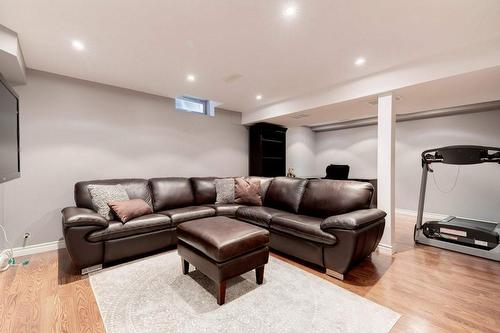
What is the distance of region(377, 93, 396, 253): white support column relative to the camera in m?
2.93

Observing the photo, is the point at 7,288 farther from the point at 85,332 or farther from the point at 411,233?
the point at 411,233

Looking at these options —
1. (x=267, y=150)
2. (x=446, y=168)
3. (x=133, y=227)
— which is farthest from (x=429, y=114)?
(x=133, y=227)

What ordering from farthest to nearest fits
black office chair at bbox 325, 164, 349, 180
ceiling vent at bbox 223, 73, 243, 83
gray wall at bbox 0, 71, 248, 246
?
black office chair at bbox 325, 164, 349, 180 → ceiling vent at bbox 223, 73, 243, 83 → gray wall at bbox 0, 71, 248, 246

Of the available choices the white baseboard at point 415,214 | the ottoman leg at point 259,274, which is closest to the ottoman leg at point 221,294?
the ottoman leg at point 259,274

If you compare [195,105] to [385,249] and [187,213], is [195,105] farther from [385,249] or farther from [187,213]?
[385,249]

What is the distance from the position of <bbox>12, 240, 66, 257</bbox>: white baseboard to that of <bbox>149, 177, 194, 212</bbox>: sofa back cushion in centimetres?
135

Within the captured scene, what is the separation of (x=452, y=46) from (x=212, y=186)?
3.68m

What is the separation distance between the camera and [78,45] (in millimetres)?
2311

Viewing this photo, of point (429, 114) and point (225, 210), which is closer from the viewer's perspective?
point (225, 210)

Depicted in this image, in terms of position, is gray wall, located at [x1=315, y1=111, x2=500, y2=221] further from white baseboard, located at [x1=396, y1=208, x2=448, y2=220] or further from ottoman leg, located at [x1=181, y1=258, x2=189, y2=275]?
ottoman leg, located at [x1=181, y1=258, x2=189, y2=275]

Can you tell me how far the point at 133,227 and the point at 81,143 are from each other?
65.9 inches

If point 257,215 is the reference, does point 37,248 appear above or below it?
below

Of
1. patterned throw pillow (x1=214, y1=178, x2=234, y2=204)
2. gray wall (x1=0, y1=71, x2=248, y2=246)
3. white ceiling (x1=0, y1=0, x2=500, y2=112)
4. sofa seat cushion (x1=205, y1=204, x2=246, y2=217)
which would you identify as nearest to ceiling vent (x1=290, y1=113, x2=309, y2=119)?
white ceiling (x1=0, y1=0, x2=500, y2=112)

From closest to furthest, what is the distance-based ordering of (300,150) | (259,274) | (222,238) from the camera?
1. (222,238)
2. (259,274)
3. (300,150)
